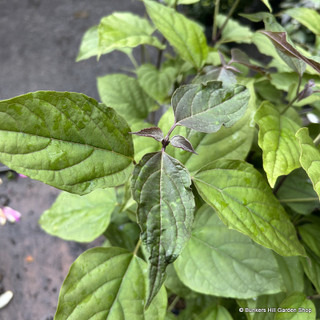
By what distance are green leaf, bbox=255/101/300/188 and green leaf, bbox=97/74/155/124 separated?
1.56ft

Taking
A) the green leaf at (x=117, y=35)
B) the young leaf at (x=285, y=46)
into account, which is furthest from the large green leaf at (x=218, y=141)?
the green leaf at (x=117, y=35)

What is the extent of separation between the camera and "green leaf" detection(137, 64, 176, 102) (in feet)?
2.75

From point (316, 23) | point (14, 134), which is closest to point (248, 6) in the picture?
point (316, 23)

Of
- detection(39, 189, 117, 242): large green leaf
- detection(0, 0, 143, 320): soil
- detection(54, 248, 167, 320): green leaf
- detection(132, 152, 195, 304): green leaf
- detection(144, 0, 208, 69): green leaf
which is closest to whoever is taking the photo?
detection(132, 152, 195, 304): green leaf

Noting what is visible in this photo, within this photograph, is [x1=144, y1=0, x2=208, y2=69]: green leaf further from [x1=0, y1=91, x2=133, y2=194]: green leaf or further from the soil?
the soil

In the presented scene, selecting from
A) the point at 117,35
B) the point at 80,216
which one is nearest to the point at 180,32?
the point at 117,35

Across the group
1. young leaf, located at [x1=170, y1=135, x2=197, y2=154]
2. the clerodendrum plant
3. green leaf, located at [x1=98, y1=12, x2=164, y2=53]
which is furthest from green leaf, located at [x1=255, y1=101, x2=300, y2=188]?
green leaf, located at [x1=98, y1=12, x2=164, y2=53]

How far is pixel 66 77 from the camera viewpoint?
1645mm

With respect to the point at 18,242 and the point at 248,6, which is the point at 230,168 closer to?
the point at 18,242

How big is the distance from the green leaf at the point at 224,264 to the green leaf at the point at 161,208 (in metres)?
0.23

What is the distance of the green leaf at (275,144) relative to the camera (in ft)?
1.44

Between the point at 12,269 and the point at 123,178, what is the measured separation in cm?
94

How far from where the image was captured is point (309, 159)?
1.37ft

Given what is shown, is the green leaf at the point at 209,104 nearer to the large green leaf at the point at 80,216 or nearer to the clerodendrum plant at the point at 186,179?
the clerodendrum plant at the point at 186,179
